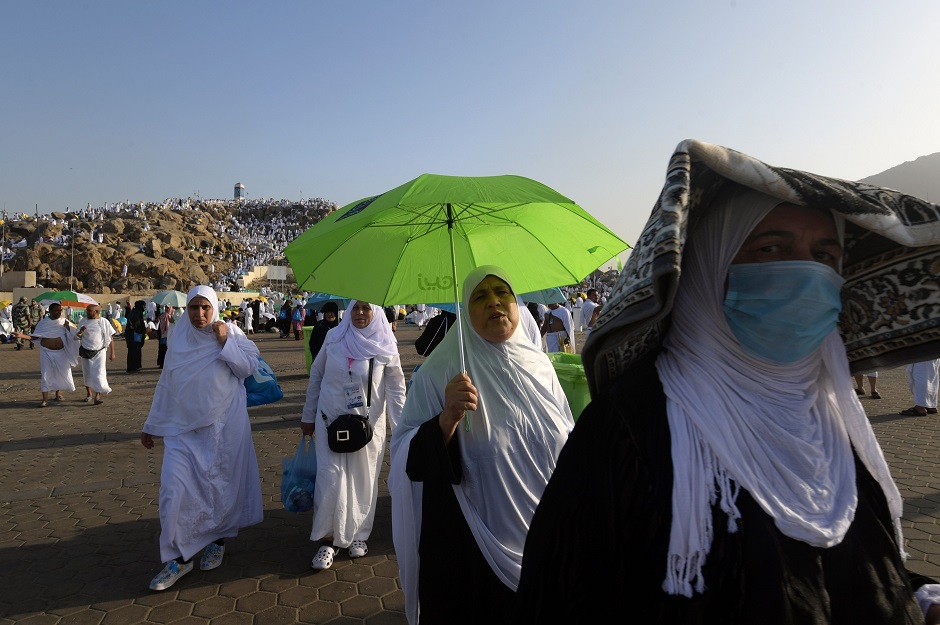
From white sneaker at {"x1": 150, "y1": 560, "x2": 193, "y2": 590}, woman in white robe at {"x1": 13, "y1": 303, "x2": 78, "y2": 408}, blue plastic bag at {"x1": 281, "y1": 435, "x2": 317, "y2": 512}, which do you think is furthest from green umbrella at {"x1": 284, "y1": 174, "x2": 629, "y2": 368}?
woman in white robe at {"x1": 13, "y1": 303, "x2": 78, "y2": 408}

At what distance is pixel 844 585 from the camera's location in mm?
1073

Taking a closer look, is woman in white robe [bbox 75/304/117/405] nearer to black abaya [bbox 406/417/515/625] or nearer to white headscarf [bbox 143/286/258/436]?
white headscarf [bbox 143/286/258/436]

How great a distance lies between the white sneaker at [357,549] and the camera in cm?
409

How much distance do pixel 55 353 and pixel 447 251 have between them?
10.2m

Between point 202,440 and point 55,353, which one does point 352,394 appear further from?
point 55,353

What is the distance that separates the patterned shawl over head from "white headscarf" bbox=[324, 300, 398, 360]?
3051 millimetres

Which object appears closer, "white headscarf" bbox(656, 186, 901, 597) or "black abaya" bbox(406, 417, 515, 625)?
"white headscarf" bbox(656, 186, 901, 597)

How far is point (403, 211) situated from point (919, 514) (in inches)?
184

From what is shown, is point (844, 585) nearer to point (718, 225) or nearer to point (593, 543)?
point (593, 543)

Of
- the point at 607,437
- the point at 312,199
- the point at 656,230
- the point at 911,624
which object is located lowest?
the point at 911,624

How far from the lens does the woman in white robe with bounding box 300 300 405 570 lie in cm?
399

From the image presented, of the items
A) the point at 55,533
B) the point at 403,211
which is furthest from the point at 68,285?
the point at 403,211

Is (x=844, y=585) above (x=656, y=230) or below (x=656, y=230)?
below

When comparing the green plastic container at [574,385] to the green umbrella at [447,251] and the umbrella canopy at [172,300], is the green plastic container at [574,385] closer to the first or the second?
the green umbrella at [447,251]
